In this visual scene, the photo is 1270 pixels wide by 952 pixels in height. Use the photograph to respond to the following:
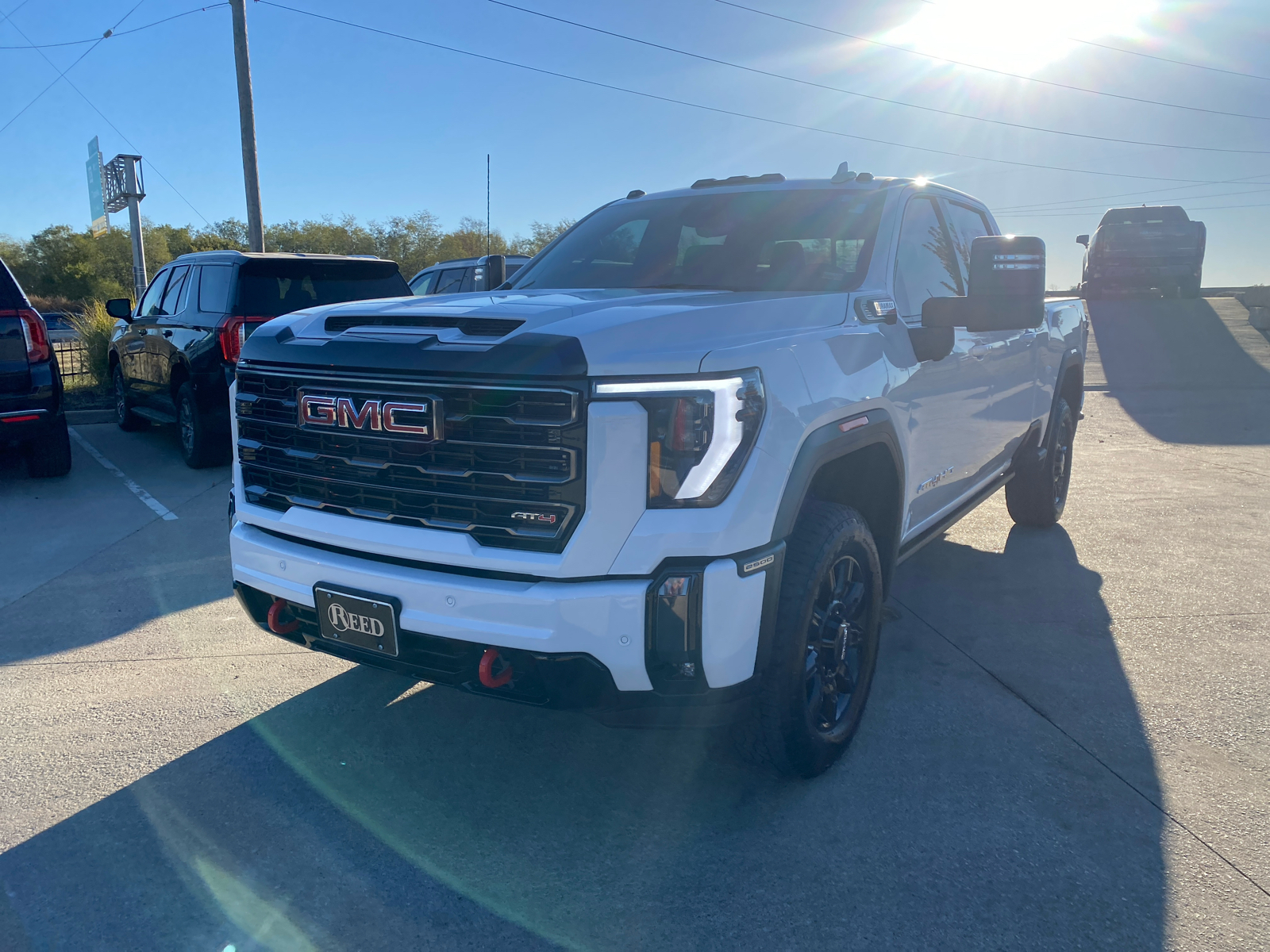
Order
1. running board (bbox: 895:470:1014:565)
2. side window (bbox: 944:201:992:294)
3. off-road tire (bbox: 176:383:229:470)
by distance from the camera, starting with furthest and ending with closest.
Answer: off-road tire (bbox: 176:383:229:470) → side window (bbox: 944:201:992:294) → running board (bbox: 895:470:1014:565)

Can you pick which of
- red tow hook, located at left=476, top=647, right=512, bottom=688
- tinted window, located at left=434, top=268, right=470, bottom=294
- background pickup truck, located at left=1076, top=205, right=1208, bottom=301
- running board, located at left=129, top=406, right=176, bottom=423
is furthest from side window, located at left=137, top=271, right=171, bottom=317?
background pickup truck, located at left=1076, top=205, right=1208, bottom=301

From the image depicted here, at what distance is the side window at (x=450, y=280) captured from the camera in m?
13.0

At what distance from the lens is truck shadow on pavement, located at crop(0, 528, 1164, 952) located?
7.80 feet

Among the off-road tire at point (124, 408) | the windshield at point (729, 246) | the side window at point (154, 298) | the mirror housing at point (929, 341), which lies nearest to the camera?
the mirror housing at point (929, 341)

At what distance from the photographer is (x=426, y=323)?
278 centimetres

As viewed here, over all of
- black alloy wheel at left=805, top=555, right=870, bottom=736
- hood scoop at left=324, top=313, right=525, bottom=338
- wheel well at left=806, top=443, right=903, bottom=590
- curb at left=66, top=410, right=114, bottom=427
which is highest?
hood scoop at left=324, top=313, right=525, bottom=338

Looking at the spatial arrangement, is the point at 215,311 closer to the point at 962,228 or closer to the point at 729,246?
the point at 729,246

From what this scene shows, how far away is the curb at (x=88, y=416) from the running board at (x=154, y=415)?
6.48ft

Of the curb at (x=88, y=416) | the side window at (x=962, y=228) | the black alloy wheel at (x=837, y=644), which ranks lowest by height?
the curb at (x=88, y=416)

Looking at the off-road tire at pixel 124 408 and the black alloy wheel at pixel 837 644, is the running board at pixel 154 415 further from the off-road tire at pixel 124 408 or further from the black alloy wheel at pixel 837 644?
the black alloy wheel at pixel 837 644

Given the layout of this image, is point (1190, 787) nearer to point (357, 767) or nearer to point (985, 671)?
point (985, 671)

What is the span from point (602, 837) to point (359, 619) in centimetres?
98

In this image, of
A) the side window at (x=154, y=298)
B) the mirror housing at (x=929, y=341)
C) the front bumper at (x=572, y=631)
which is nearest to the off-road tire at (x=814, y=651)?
the front bumper at (x=572, y=631)

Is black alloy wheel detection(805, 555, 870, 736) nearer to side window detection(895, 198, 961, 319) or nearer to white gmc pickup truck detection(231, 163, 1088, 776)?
white gmc pickup truck detection(231, 163, 1088, 776)
